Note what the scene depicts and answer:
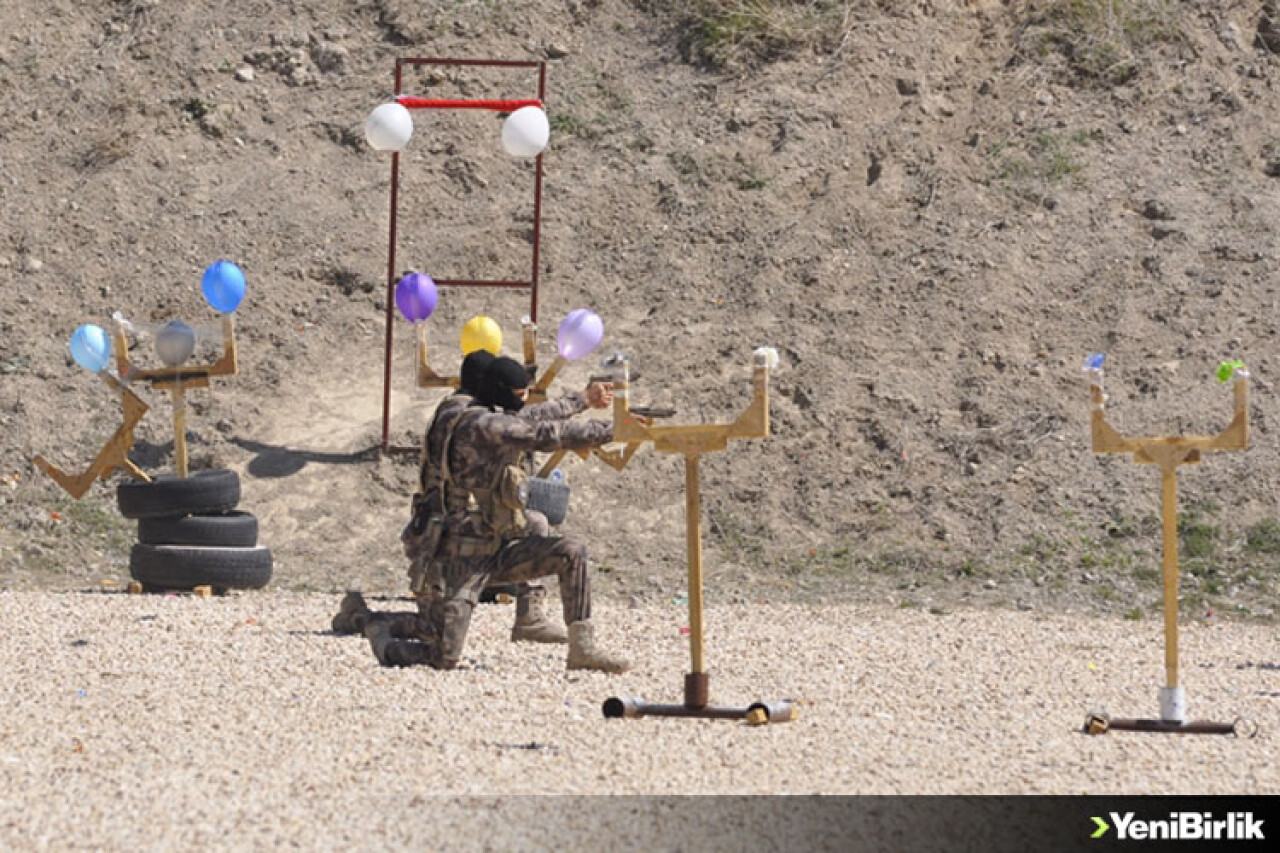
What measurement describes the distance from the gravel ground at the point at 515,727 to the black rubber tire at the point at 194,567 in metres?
0.59

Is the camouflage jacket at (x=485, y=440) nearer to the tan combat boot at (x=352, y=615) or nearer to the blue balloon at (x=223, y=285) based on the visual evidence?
the tan combat boot at (x=352, y=615)

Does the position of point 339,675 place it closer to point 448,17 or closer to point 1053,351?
point 1053,351

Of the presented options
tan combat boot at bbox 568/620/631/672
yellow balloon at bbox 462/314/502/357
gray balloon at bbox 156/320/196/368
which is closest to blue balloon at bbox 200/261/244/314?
gray balloon at bbox 156/320/196/368

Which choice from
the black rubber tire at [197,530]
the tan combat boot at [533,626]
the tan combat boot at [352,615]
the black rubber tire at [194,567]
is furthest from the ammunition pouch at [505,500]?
the black rubber tire at [197,530]

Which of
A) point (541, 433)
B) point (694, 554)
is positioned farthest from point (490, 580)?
point (694, 554)

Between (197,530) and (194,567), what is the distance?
0.95 ft

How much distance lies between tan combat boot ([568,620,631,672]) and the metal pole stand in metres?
1.12

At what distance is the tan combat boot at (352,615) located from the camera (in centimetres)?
1071

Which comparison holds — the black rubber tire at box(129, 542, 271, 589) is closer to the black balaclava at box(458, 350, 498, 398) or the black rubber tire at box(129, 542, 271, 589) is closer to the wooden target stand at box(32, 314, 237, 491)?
the wooden target stand at box(32, 314, 237, 491)

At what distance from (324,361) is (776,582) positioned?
5279mm

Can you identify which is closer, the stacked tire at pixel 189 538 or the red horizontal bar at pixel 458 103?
the stacked tire at pixel 189 538

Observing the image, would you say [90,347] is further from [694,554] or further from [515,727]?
[694,554]

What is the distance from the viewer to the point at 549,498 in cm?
1320

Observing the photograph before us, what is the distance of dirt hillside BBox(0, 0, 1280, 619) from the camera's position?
14.8 metres
